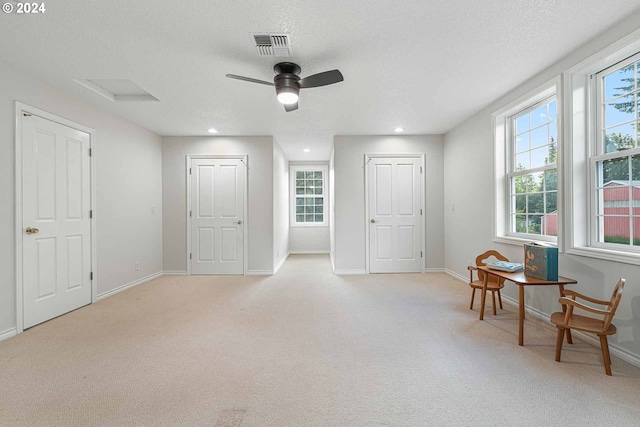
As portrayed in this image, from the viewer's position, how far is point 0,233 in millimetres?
2533

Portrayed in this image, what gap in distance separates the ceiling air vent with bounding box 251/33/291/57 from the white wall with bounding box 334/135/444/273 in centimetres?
269

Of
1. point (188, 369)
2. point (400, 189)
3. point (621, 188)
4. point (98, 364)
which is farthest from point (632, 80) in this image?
point (98, 364)

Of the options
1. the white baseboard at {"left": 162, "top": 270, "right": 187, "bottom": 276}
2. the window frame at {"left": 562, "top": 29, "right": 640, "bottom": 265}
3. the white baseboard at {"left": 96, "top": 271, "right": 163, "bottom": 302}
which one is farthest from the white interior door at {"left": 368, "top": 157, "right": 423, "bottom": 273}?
the white baseboard at {"left": 96, "top": 271, "right": 163, "bottom": 302}

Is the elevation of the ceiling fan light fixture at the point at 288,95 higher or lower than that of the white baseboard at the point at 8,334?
higher

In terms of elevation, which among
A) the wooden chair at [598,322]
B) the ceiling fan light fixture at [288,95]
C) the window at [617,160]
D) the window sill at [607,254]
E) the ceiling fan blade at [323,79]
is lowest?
the wooden chair at [598,322]

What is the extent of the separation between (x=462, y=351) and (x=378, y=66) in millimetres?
2686

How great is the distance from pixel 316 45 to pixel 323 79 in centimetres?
27

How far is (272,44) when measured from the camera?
2344 millimetres

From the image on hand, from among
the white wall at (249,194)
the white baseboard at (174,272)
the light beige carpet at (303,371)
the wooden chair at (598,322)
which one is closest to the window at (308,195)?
the white wall at (249,194)

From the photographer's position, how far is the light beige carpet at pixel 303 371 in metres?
1.56

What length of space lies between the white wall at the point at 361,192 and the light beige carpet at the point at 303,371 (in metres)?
1.79

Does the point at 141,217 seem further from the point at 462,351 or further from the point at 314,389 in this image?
→ the point at 462,351

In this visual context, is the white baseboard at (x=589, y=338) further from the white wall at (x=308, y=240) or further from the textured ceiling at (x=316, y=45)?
the white wall at (x=308, y=240)

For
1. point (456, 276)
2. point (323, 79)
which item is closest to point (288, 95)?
point (323, 79)
